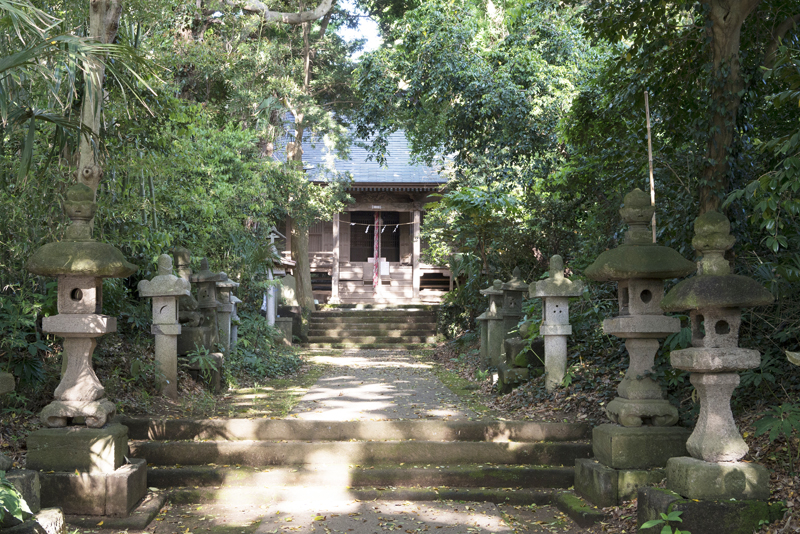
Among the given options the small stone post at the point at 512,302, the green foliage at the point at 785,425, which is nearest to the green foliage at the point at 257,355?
the small stone post at the point at 512,302

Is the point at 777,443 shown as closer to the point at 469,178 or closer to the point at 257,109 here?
the point at 469,178

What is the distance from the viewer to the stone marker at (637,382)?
410 centimetres

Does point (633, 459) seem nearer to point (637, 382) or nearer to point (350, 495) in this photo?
point (637, 382)

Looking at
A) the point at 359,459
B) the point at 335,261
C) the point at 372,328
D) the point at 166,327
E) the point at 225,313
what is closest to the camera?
the point at 359,459

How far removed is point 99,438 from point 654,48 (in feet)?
17.6

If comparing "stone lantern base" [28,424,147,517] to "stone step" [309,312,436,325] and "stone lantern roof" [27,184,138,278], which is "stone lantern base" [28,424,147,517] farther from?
"stone step" [309,312,436,325]

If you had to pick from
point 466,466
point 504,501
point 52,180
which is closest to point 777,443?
point 504,501

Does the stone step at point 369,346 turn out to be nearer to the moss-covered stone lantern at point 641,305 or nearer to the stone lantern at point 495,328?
the stone lantern at point 495,328

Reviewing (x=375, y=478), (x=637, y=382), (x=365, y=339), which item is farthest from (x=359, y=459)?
(x=365, y=339)

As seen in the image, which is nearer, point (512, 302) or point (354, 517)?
point (354, 517)

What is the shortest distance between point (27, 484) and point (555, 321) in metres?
4.55

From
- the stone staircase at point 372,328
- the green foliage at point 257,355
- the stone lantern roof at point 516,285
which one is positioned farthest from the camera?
the stone staircase at point 372,328

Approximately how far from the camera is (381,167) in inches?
716

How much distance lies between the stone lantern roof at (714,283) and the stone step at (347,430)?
194 cm
